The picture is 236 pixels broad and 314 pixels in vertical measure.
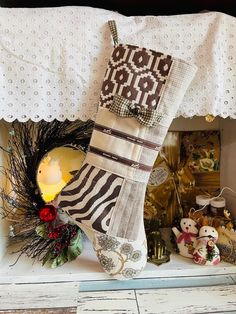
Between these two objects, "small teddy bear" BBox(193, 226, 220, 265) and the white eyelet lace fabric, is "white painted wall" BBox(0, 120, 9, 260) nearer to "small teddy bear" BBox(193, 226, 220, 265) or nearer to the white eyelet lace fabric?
the white eyelet lace fabric

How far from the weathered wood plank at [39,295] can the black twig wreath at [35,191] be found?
92mm

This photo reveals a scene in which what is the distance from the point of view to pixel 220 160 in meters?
1.25

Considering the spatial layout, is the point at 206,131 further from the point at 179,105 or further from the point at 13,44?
the point at 13,44

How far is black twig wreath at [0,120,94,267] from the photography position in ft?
3.44

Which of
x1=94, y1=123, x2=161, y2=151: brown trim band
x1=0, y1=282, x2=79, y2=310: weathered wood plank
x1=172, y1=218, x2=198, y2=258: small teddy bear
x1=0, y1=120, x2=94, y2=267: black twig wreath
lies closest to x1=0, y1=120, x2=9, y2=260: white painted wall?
x1=0, y1=120, x2=94, y2=267: black twig wreath

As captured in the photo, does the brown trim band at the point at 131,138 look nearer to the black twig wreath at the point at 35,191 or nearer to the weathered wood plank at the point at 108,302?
the black twig wreath at the point at 35,191

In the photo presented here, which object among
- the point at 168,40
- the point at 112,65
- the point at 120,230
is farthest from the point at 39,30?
the point at 120,230

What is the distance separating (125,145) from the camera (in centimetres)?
88

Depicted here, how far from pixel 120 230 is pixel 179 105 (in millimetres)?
364

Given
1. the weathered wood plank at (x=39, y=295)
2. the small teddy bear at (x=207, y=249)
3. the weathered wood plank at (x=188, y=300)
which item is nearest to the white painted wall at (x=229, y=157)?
the small teddy bear at (x=207, y=249)

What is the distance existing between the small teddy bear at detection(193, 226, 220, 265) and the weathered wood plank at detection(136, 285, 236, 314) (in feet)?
0.27

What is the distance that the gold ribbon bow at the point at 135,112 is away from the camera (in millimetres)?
852

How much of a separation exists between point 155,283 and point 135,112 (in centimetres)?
50

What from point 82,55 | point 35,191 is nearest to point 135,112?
point 82,55
